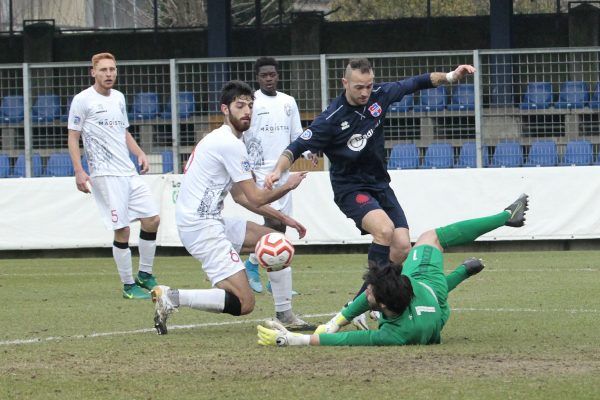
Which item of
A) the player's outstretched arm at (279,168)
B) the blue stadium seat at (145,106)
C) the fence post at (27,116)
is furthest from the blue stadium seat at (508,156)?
the player's outstretched arm at (279,168)

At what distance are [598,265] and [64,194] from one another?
804 centimetres

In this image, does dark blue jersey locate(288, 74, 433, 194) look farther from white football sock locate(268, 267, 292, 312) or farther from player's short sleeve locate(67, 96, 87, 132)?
player's short sleeve locate(67, 96, 87, 132)

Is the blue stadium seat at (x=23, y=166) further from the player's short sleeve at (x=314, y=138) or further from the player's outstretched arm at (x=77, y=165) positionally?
the player's short sleeve at (x=314, y=138)

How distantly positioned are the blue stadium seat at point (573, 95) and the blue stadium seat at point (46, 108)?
7.76 meters

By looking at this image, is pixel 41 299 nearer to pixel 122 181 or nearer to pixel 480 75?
pixel 122 181

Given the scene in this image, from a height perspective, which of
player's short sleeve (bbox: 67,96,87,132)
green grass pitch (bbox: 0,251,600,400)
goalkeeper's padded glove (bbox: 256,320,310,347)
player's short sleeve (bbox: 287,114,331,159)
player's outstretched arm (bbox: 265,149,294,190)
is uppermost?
player's short sleeve (bbox: 67,96,87,132)

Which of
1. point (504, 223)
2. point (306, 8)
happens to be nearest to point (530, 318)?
point (504, 223)

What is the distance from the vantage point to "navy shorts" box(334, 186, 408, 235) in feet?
32.6

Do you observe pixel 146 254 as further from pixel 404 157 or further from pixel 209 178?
pixel 404 157

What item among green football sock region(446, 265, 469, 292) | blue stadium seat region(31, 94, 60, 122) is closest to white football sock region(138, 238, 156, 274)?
green football sock region(446, 265, 469, 292)

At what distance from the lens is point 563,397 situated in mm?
6262

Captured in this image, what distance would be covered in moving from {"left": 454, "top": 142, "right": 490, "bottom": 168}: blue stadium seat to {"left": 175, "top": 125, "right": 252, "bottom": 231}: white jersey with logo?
10.1m

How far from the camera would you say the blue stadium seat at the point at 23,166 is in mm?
19953

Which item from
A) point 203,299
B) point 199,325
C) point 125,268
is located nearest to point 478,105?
point 125,268
